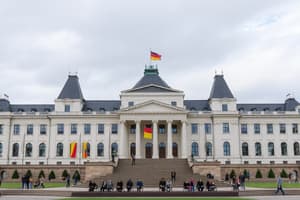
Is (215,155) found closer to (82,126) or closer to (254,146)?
(254,146)

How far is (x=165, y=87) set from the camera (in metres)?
78.8

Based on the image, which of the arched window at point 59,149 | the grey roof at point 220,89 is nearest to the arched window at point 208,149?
the grey roof at point 220,89

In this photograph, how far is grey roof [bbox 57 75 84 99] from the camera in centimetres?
8175

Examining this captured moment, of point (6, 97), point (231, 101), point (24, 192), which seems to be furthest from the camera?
point (6, 97)

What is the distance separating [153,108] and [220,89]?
16.7m

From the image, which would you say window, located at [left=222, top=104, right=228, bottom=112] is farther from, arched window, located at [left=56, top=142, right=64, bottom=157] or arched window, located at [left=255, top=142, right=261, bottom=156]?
arched window, located at [left=56, top=142, right=64, bottom=157]

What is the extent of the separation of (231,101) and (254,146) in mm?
10427

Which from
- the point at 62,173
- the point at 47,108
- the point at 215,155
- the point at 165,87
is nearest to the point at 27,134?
the point at 47,108

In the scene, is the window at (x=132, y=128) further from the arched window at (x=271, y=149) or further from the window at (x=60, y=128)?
the arched window at (x=271, y=149)

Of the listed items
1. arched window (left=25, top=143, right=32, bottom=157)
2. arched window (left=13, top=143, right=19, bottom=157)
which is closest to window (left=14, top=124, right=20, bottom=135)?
→ arched window (left=13, top=143, right=19, bottom=157)

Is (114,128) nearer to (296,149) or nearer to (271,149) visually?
(271,149)

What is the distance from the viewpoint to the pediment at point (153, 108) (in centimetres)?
7431

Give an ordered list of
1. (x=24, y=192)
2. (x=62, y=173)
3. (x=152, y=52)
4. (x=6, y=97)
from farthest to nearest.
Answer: (x=6, y=97)
(x=152, y=52)
(x=62, y=173)
(x=24, y=192)

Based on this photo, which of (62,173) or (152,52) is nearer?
(62,173)
